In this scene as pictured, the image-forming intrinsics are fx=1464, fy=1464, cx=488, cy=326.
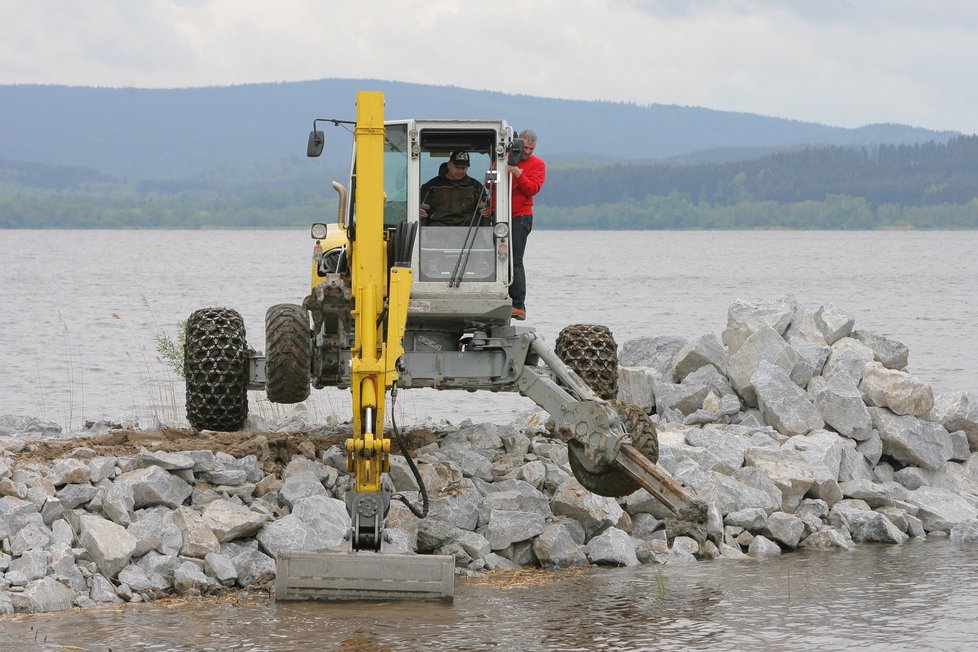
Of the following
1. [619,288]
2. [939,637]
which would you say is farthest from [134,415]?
[619,288]

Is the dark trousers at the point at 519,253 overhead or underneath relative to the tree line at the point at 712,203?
underneath

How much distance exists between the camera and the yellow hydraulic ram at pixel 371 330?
952 centimetres

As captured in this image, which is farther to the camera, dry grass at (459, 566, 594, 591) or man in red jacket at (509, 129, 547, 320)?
man in red jacket at (509, 129, 547, 320)

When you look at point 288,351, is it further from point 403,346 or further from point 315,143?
point 315,143

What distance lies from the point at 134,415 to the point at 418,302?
10428mm

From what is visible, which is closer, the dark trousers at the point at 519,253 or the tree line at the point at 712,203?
the dark trousers at the point at 519,253

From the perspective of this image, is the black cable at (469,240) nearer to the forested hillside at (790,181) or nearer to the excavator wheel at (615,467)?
the excavator wheel at (615,467)

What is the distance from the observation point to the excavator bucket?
960 centimetres

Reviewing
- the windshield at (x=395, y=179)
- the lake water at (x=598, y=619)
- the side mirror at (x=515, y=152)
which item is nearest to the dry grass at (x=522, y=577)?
the lake water at (x=598, y=619)

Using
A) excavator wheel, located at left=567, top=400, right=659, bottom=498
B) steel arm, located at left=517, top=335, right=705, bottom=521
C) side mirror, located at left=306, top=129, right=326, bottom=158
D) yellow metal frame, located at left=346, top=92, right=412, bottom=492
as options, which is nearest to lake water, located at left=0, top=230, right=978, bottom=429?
side mirror, located at left=306, top=129, right=326, bottom=158

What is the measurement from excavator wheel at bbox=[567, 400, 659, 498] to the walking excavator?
12 millimetres

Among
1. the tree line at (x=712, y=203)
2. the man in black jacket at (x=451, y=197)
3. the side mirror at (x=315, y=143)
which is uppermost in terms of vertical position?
the tree line at (x=712, y=203)

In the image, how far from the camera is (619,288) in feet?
195

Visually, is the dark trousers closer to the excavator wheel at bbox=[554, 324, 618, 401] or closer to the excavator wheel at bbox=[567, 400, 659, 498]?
the excavator wheel at bbox=[554, 324, 618, 401]
